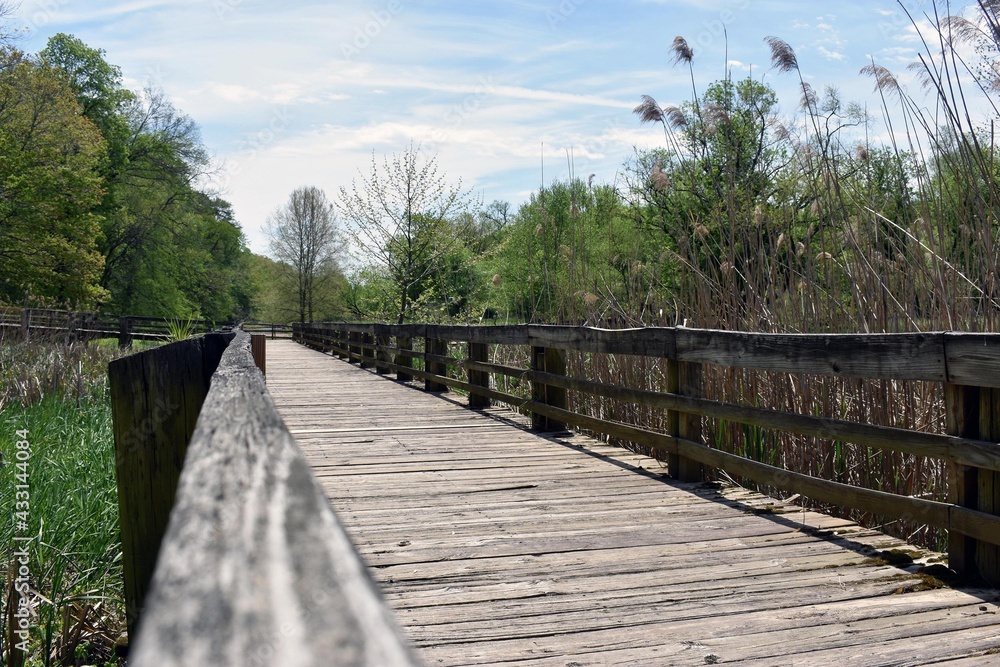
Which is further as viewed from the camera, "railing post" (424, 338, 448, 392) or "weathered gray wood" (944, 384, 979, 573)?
"railing post" (424, 338, 448, 392)

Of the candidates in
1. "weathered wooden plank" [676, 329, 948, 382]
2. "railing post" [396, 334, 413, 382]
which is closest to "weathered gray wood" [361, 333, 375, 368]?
"railing post" [396, 334, 413, 382]

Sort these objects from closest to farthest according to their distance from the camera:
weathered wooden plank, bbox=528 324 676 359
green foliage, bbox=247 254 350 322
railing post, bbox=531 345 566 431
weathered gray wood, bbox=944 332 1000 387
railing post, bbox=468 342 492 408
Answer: weathered gray wood, bbox=944 332 1000 387 < weathered wooden plank, bbox=528 324 676 359 < railing post, bbox=531 345 566 431 < railing post, bbox=468 342 492 408 < green foliage, bbox=247 254 350 322

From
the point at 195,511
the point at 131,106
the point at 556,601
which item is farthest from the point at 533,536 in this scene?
the point at 131,106

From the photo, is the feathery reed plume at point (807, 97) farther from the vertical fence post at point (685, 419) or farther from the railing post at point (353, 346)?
the railing post at point (353, 346)

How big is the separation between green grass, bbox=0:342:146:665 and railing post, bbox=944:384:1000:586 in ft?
11.9

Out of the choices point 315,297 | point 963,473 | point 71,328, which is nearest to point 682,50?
point 963,473

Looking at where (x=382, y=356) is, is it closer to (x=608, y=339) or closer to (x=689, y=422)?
(x=608, y=339)

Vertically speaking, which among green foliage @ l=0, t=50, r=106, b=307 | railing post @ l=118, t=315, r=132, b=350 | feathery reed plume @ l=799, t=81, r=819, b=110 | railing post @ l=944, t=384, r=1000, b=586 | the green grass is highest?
green foliage @ l=0, t=50, r=106, b=307

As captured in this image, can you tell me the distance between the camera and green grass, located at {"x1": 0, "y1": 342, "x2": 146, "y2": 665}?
3.91 metres

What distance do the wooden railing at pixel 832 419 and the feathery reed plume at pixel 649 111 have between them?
7.05 feet

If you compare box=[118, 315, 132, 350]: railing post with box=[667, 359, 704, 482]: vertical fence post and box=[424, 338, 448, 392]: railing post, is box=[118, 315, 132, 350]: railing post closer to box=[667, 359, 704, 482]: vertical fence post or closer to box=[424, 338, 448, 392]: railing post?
box=[424, 338, 448, 392]: railing post

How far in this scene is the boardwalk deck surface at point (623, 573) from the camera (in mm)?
2561

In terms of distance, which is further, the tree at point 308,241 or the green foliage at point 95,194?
the tree at point 308,241

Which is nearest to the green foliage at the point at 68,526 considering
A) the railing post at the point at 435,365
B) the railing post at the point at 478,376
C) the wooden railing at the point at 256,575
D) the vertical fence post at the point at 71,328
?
the wooden railing at the point at 256,575
